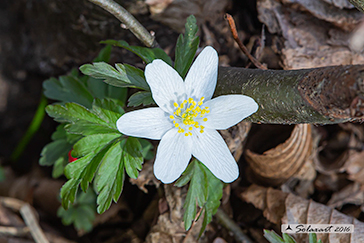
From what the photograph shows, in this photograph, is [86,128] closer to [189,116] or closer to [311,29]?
[189,116]

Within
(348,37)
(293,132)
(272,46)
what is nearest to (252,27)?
(272,46)

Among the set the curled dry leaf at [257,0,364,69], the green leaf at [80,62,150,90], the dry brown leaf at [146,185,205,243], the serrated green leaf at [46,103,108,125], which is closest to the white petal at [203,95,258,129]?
the green leaf at [80,62,150,90]

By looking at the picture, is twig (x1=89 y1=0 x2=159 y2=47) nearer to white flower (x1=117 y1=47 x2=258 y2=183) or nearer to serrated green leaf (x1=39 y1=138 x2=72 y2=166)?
white flower (x1=117 y1=47 x2=258 y2=183)

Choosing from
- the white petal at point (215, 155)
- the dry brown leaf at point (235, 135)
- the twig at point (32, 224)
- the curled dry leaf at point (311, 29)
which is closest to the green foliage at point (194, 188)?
the white petal at point (215, 155)

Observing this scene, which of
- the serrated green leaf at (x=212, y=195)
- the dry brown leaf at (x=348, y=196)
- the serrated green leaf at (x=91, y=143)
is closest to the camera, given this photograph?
the serrated green leaf at (x=91, y=143)

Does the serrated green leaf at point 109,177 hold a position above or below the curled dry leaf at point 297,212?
above

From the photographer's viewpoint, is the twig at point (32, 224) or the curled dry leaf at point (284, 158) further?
the twig at point (32, 224)

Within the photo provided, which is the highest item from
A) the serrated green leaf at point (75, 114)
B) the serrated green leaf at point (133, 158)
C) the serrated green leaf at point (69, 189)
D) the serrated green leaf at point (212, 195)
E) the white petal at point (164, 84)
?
the white petal at point (164, 84)

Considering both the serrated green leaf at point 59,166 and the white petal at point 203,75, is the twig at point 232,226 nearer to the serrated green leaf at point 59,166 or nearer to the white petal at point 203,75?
the white petal at point 203,75
